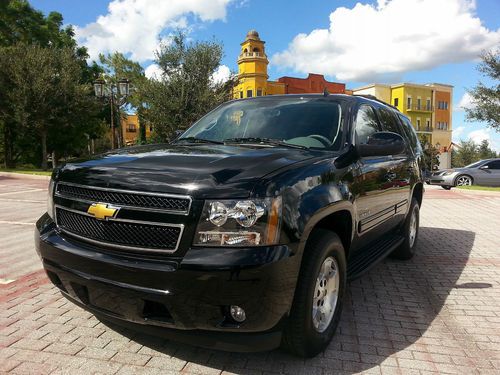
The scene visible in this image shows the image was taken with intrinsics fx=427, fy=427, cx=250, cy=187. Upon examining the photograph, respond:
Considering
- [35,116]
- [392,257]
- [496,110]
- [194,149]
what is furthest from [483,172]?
[35,116]

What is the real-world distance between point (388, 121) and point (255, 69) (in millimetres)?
48966

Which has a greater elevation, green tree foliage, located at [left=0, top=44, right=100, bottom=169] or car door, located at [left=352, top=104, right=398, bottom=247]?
green tree foliage, located at [left=0, top=44, right=100, bottom=169]

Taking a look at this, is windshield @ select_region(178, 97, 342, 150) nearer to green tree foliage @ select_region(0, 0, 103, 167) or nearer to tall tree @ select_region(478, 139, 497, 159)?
green tree foliage @ select_region(0, 0, 103, 167)

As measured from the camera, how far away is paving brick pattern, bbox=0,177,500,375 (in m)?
2.83

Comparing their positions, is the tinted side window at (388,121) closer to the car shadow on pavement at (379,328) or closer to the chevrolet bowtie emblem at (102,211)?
the car shadow on pavement at (379,328)

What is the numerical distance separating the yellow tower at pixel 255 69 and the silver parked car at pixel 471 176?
35043 millimetres

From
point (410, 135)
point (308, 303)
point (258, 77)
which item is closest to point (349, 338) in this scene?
point (308, 303)

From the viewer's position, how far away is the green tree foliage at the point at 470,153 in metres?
62.3

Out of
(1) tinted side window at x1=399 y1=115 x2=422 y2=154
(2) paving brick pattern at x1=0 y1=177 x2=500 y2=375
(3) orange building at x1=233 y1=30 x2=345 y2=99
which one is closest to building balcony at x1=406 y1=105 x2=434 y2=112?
(3) orange building at x1=233 y1=30 x2=345 y2=99

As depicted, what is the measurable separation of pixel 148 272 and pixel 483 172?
19729 millimetres

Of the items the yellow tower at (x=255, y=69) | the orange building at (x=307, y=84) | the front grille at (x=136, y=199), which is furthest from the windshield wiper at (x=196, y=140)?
the orange building at (x=307, y=84)

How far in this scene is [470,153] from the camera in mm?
63781

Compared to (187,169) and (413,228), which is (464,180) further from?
(187,169)

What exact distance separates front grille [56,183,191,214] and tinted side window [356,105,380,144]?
6.45 ft
